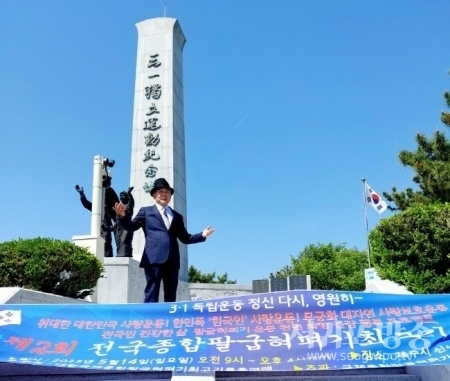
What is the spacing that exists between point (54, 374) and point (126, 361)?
28.2 inches

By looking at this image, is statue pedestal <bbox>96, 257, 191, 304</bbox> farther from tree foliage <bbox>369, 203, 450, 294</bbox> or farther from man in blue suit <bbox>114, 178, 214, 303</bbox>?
man in blue suit <bbox>114, 178, 214, 303</bbox>

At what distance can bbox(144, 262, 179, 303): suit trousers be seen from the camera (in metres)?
4.63

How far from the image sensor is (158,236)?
4785 millimetres

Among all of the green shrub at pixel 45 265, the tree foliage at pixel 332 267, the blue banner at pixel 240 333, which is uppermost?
the tree foliage at pixel 332 267

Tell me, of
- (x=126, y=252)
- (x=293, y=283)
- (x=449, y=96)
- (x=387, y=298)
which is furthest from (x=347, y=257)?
(x=387, y=298)

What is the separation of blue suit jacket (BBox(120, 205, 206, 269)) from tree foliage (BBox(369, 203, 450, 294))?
262 cm

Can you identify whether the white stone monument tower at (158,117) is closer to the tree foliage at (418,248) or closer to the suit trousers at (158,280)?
the tree foliage at (418,248)

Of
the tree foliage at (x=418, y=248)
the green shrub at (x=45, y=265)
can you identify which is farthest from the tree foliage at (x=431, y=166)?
the green shrub at (x=45, y=265)

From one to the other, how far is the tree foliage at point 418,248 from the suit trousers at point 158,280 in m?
2.84

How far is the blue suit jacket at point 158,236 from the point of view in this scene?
15.4ft

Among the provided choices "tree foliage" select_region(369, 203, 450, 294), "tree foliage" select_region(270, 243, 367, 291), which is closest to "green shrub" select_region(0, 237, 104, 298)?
"tree foliage" select_region(369, 203, 450, 294)

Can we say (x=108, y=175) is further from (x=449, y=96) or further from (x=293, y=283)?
(x=449, y=96)

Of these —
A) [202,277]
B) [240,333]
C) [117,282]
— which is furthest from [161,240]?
[202,277]

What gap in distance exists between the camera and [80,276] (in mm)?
6340
